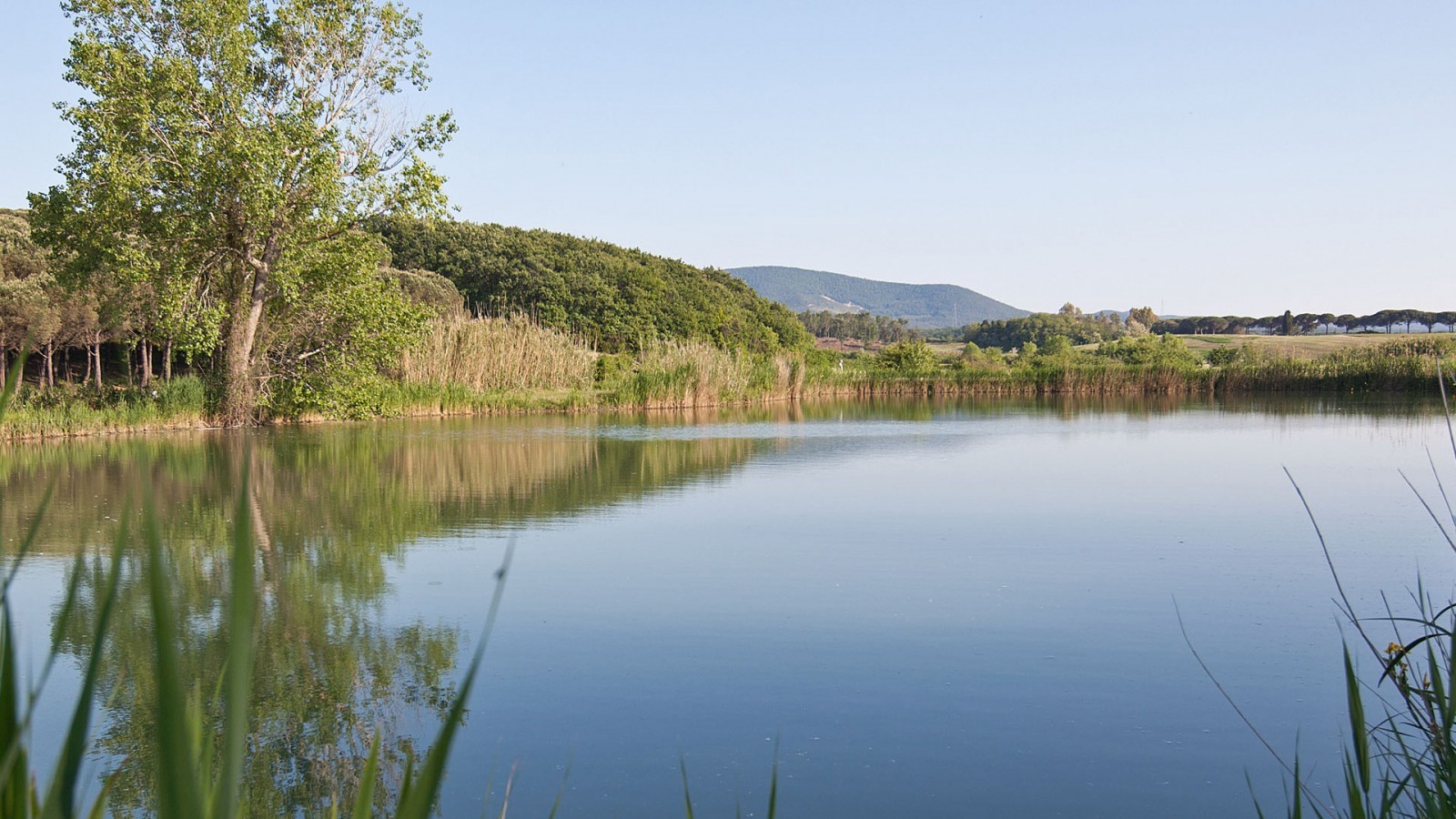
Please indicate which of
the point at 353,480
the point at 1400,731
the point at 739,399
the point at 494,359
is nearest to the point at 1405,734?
the point at 1400,731

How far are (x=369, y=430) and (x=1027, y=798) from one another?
14552 millimetres

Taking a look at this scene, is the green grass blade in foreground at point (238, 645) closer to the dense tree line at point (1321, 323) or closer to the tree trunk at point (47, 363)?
the tree trunk at point (47, 363)

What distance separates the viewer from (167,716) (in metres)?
0.50

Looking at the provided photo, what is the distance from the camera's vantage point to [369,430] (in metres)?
16.5

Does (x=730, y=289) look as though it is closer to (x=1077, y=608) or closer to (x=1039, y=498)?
(x=1039, y=498)

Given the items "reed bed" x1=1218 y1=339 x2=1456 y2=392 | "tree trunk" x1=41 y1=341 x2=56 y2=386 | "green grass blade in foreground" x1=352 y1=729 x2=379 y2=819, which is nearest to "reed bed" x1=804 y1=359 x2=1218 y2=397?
"reed bed" x1=1218 y1=339 x2=1456 y2=392

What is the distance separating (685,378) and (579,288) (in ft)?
85.7

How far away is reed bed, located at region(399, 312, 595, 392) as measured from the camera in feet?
70.0

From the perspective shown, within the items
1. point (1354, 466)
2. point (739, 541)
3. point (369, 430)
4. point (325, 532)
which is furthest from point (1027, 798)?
point (369, 430)

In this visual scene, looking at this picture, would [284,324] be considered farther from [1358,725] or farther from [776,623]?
[1358,725]

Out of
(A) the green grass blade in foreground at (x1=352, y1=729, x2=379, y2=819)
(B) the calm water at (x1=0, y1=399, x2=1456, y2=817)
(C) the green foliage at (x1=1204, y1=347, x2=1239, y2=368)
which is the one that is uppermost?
(C) the green foliage at (x1=1204, y1=347, x2=1239, y2=368)

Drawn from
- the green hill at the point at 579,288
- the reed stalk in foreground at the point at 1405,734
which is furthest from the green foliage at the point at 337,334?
the green hill at the point at 579,288

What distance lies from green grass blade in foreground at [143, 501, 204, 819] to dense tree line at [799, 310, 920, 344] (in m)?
85.8

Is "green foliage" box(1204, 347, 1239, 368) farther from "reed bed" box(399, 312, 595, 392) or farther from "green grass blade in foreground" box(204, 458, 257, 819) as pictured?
"green grass blade in foreground" box(204, 458, 257, 819)
